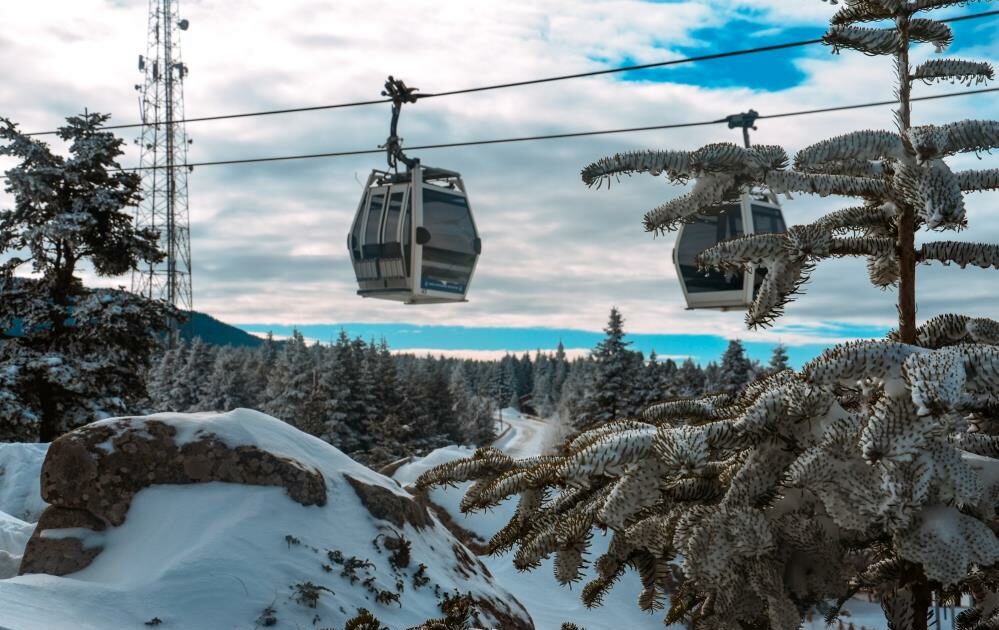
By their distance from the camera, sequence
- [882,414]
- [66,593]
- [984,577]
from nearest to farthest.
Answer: [882,414] < [984,577] < [66,593]

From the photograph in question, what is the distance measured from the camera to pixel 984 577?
314cm

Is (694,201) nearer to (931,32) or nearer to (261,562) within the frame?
Result: (931,32)

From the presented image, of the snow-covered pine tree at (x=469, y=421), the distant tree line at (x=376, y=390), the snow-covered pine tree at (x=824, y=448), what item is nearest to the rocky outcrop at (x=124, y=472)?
the snow-covered pine tree at (x=824, y=448)

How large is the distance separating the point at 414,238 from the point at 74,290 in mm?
11454

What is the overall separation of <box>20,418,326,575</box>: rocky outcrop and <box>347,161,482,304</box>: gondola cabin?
635 cm

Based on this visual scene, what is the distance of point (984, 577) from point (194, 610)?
6.23 meters

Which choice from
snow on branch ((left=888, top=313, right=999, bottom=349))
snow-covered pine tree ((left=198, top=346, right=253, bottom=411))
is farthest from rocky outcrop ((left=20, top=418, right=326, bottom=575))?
snow-covered pine tree ((left=198, top=346, right=253, bottom=411))

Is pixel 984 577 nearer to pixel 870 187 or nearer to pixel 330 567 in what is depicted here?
pixel 870 187

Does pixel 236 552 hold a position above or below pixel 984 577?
below

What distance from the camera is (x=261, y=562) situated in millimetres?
7727

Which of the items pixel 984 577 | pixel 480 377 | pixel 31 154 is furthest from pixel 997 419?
pixel 480 377

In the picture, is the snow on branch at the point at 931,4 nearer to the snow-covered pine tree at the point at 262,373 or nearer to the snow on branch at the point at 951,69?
the snow on branch at the point at 951,69

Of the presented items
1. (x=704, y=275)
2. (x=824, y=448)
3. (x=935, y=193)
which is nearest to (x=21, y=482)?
(x=704, y=275)

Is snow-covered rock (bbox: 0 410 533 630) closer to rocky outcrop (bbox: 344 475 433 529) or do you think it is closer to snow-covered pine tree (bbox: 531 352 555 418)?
rocky outcrop (bbox: 344 475 433 529)
